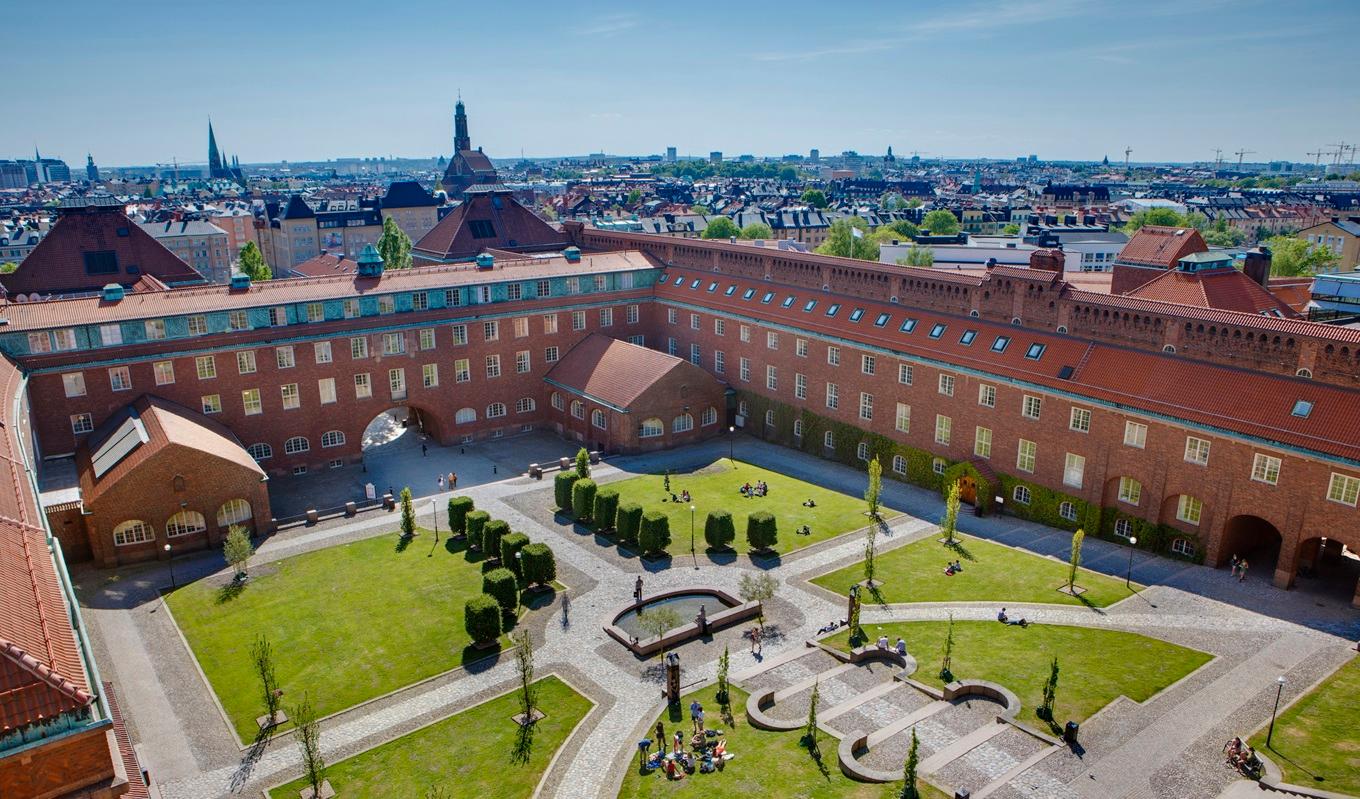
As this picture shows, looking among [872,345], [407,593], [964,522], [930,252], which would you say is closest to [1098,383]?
[964,522]

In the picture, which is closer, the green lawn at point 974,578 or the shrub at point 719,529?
the green lawn at point 974,578

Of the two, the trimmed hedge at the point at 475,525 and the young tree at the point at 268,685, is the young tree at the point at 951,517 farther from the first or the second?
the young tree at the point at 268,685

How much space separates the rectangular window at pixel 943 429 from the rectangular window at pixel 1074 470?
7586 millimetres

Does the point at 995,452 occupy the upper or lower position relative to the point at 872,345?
lower

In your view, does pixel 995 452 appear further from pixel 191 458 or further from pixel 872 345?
pixel 191 458

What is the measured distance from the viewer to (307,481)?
61.4 meters

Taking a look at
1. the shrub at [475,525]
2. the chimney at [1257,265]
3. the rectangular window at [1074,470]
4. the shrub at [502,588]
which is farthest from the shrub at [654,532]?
the chimney at [1257,265]

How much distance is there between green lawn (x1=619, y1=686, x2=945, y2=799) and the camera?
96.3 feet

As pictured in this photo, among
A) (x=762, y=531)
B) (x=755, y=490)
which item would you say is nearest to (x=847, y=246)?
(x=755, y=490)

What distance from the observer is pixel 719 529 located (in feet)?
158

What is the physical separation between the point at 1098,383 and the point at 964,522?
428 inches

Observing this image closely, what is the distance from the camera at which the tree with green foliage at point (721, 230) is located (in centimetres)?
14388

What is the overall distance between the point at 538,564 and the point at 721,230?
355 feet

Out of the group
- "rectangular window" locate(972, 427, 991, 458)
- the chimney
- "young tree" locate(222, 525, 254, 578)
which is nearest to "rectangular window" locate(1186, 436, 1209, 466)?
"rectangular window" locate(972, 427, 991, 458)
